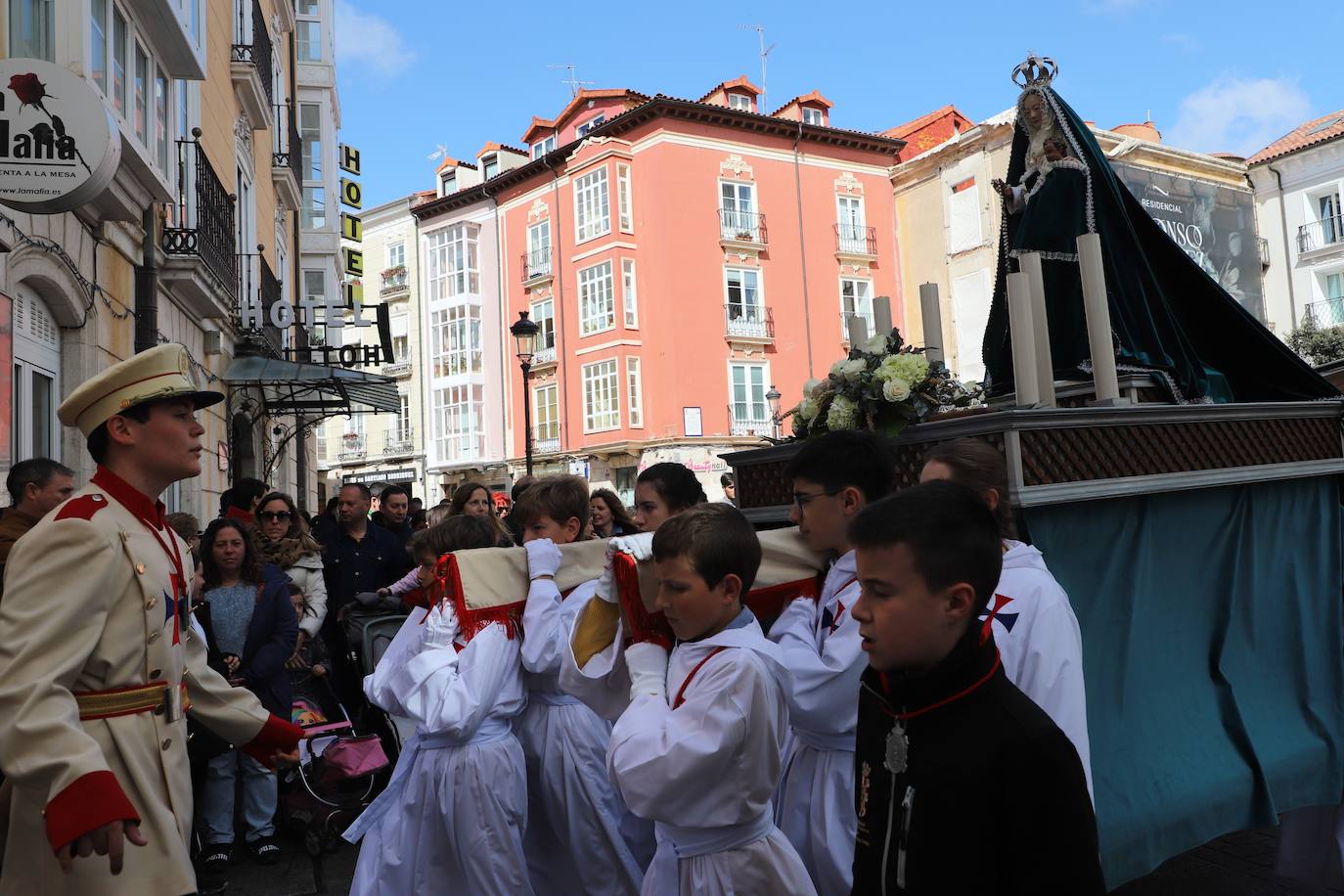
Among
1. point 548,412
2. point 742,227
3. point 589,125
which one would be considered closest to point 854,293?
point 742,227

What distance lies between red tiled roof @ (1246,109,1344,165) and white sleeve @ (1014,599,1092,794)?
1378 inches

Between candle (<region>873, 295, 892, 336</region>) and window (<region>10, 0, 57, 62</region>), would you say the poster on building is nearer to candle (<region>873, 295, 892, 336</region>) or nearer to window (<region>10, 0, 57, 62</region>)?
candle (<region>873, 295, 892, 336</region>)

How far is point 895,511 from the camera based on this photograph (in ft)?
6.93

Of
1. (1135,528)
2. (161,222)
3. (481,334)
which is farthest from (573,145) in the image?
(1135,528)

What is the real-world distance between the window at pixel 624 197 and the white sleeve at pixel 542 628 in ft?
105

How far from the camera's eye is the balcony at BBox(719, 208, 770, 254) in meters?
35.2

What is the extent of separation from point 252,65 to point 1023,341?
1567 cm

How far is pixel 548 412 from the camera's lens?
127ft

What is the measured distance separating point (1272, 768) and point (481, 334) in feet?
128

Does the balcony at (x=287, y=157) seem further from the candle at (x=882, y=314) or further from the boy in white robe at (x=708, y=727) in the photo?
the boy in white robe at (x=708, y=727)

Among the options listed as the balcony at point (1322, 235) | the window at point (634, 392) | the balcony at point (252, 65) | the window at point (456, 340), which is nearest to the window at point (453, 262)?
the window at point (456, 340)

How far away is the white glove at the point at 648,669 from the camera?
9.14ft

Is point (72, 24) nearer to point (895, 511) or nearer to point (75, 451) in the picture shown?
point (75, 451)

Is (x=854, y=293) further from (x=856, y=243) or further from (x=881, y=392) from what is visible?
(x=881, y=392)
